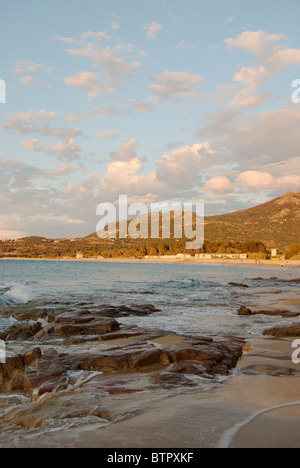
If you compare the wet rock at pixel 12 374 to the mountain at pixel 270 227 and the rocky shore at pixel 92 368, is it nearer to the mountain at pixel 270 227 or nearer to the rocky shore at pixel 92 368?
the rocky shore at pixel 92 368

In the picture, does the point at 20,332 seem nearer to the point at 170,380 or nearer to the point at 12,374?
the point at 12,374

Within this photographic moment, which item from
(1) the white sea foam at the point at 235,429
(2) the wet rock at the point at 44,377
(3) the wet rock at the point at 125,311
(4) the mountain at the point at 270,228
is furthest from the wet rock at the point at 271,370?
(4) the mountain at the point at 270,228

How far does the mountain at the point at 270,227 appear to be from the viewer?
6521 inches

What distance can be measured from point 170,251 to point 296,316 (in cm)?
16277

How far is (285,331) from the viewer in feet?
39.0

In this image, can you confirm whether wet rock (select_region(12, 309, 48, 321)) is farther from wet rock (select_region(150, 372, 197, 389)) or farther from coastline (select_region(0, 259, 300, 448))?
wet rock (select_region(150, 372, 197, 389))

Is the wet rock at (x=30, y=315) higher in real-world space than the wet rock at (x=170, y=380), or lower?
lower

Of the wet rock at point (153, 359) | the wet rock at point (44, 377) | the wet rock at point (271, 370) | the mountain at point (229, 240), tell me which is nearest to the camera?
the wet rock at point (44, 377)

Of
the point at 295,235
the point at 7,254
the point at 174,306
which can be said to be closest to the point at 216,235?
the point at 295,235

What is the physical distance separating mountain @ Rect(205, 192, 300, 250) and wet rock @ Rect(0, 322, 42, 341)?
514 feet

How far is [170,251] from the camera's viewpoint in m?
179

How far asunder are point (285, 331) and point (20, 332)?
864 centimetres

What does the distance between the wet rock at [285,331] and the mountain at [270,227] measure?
6038 inches
